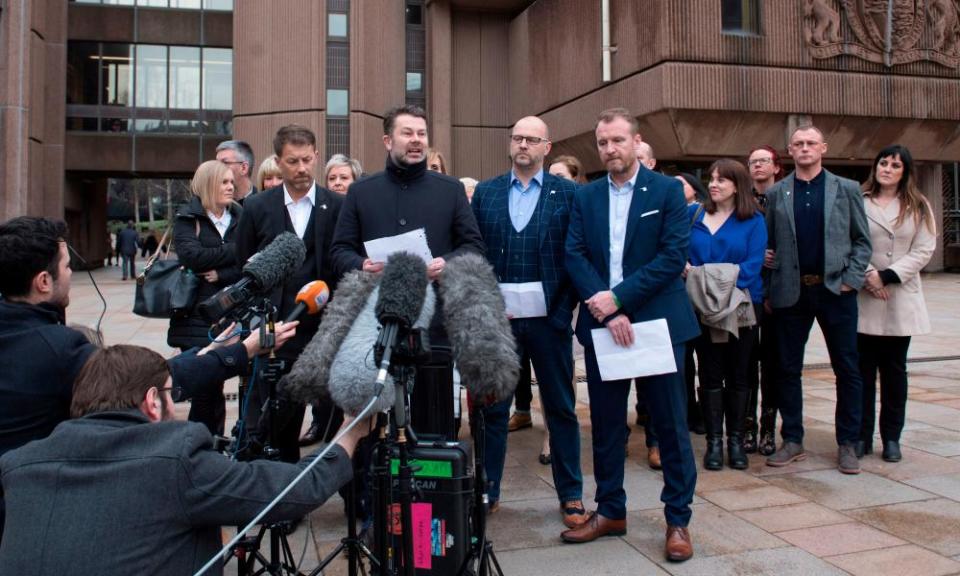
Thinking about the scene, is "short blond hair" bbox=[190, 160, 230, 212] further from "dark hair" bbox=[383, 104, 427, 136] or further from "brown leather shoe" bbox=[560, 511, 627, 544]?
"brown leather shoe" bbox=[560, 511, 627, 544]

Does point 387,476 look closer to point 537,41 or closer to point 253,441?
point 253,441

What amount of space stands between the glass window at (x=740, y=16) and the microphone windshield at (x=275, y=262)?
55.8 feet

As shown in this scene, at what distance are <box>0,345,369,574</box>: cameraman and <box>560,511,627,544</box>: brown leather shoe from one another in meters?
2.13

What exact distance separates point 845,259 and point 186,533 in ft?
14.6

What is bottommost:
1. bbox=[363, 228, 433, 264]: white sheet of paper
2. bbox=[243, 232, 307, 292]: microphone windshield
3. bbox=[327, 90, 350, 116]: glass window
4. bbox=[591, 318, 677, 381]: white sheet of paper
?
bbox=[591, 318, 677, 381]: white sheet of paper

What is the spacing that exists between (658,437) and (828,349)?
6.46 feet

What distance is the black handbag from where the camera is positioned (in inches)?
183

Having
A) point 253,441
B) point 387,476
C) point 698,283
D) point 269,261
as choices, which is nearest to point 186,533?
point 387,476

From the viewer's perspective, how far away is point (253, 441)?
120 inches

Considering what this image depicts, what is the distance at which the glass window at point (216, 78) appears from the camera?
2892 centimetres

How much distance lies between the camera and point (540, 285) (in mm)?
4273

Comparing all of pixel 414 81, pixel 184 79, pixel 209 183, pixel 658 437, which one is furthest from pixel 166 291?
pixel 184 79

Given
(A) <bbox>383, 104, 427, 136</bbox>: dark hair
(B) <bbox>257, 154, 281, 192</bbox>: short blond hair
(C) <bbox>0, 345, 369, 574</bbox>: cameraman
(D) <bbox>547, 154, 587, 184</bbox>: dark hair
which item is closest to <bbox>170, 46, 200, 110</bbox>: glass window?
(B) <bbox>257, 154, 281, 192</bbox>: short blond hair

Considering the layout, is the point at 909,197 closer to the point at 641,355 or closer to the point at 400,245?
the point at 641,355
